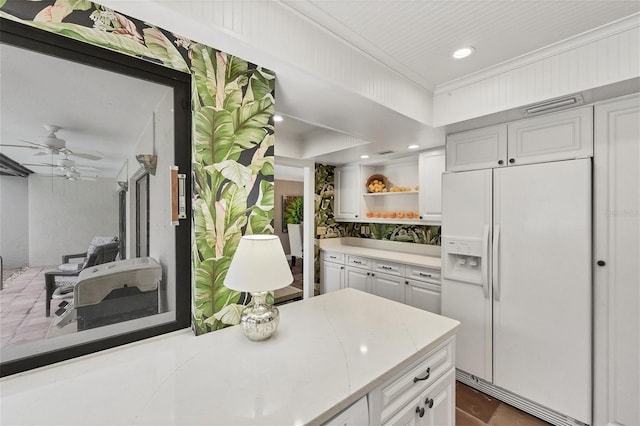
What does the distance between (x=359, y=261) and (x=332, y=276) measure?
0.61 meters

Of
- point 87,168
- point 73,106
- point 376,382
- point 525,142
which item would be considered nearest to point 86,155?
point 87,168

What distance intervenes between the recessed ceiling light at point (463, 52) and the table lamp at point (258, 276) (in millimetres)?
1663

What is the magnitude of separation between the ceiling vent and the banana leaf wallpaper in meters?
1.76

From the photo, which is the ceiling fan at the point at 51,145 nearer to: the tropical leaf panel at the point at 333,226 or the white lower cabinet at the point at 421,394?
the white lower cabinet at the point at 421,394

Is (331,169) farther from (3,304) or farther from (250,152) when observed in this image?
(3,304)

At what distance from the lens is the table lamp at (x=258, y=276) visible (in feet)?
3.79

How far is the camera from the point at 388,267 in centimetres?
329

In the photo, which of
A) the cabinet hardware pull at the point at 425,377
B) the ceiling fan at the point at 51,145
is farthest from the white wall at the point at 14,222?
the cabinet hardware pull at the point at 425,377

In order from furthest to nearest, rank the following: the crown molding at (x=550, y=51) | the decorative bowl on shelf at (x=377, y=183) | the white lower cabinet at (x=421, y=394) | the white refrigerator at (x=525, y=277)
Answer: the decorative bowl on shelf at (x=377, y=183)
the white refrigerator at (x=525, y=277)
the crown molding at (x=550, y=51)
the white lower cabinet at (x=421, y=394)

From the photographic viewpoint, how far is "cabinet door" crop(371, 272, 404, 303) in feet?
10.3

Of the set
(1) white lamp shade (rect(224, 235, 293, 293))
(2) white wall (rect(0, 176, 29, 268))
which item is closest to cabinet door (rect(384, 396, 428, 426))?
(1) white lamp shade (rect(224, 235, 293, 293))

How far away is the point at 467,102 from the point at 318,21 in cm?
132

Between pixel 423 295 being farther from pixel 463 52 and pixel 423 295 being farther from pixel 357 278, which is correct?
pixel 463 52

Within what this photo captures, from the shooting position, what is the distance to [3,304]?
989mm
